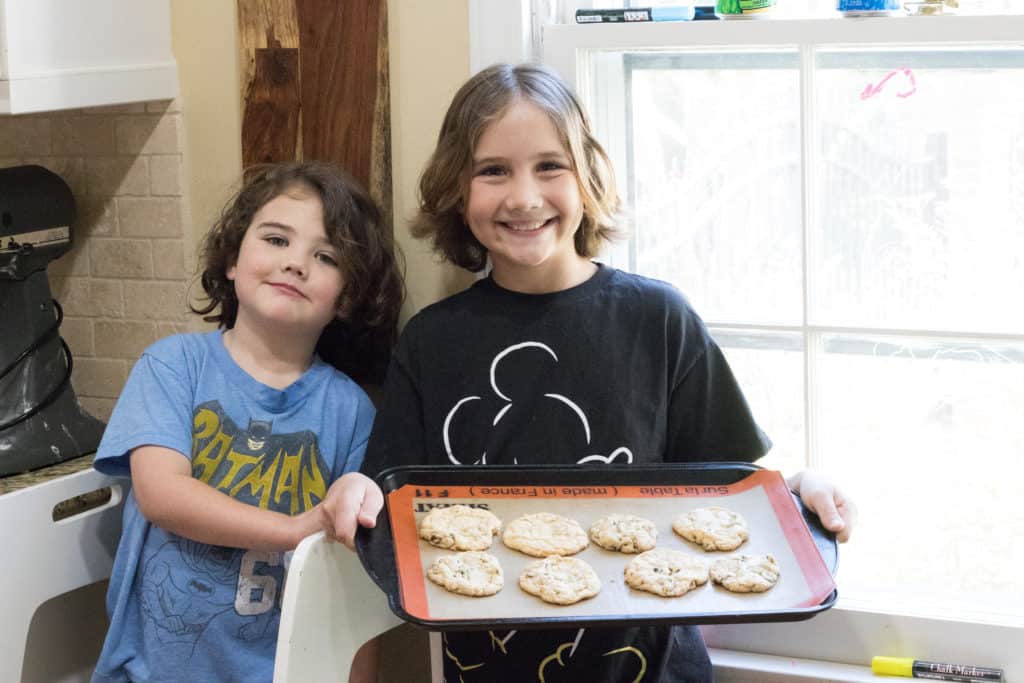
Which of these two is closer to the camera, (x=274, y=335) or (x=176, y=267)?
(x=274, y=335)

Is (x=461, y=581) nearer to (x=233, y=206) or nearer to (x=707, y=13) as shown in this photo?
(x=233, y=206)

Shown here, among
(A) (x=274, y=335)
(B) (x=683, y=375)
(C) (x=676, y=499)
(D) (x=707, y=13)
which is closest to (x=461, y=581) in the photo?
(C) (x=676, y=499)

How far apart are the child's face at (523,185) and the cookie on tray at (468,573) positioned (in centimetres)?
40

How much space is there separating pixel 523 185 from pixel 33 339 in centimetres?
84

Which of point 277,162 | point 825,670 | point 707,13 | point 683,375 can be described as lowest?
point 825,670

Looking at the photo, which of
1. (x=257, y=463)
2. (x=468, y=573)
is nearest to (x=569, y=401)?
(x=468, y=573)

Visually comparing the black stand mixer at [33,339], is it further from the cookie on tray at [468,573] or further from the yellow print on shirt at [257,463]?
the cookie on tray at [468,573]

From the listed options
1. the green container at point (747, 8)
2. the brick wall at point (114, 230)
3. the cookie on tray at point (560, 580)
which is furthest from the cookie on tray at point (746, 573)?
the brick wall at point (114, 230)

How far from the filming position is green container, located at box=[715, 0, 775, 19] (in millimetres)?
1694

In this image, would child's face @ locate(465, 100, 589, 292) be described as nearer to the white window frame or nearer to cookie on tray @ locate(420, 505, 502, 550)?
the white window frame

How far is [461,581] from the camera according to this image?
1.36m

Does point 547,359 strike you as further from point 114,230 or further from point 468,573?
point 114,230

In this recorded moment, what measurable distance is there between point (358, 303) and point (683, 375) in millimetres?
483

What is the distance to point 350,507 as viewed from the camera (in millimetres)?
1411
